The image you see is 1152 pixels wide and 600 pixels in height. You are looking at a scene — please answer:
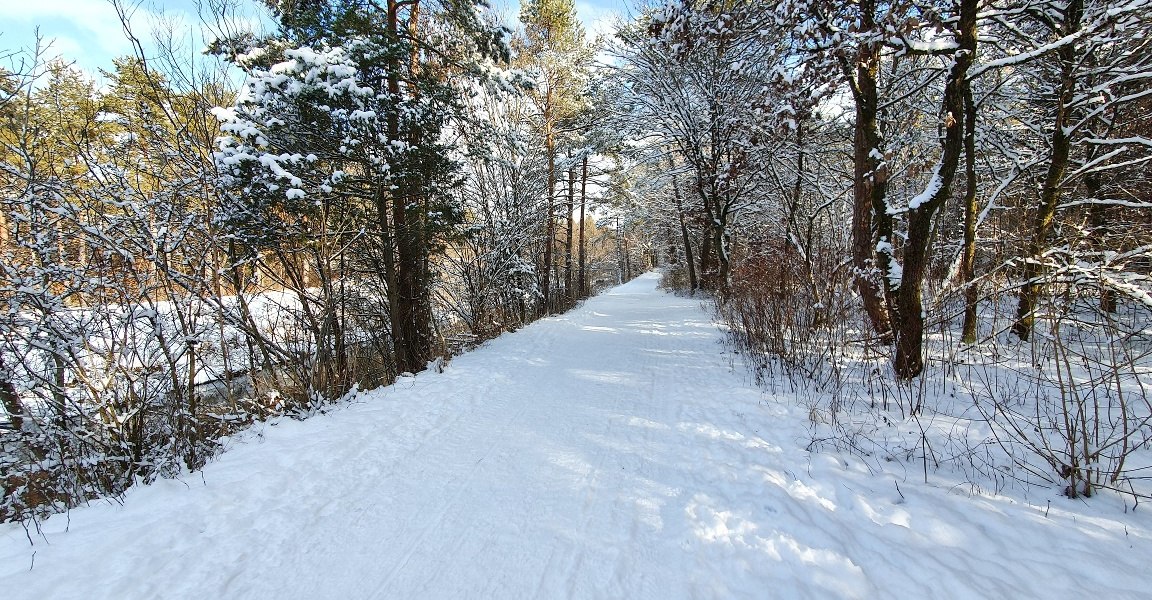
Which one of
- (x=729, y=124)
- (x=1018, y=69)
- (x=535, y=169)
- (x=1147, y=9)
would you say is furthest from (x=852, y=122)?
(x=535, y=169)

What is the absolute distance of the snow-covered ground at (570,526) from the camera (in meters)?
2.10

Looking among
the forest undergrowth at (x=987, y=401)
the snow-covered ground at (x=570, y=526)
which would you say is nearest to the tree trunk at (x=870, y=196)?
the forest undergrowth at (x=987, y=401)

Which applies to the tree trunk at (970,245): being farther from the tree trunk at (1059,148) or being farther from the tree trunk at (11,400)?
the tree trunk at (11,400)

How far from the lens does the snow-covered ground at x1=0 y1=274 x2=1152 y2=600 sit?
82.7 inches

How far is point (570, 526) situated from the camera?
8.80 ft

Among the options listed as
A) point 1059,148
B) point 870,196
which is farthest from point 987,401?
point 1059,148

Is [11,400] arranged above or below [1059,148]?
below

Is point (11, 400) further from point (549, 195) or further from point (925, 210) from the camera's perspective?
point (549, 195)

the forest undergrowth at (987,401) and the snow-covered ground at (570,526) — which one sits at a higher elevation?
the forest undergrowth at (987,401)

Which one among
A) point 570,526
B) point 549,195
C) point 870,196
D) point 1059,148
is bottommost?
point 570,526

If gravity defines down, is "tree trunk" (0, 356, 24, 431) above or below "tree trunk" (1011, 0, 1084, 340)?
below

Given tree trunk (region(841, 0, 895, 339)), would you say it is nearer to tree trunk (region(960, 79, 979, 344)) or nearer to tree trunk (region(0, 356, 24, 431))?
tree trunk (region(960, 79, 979, 344))

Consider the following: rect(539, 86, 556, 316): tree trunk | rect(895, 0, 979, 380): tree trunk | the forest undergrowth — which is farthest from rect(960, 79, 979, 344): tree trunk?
rect(539, 86, 556, 316): tree trunk

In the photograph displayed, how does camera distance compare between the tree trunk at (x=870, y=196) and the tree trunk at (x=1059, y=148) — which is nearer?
the tree trunk at (x=870, y=196)
